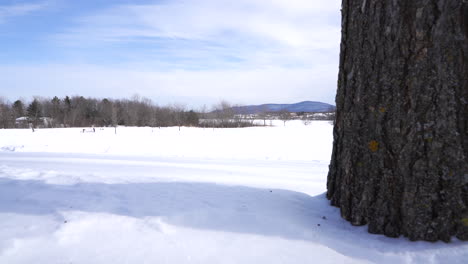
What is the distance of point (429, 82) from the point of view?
1.89 m

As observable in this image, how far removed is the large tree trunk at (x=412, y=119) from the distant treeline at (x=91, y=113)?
5810 centimetres

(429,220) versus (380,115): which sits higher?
(380,115)

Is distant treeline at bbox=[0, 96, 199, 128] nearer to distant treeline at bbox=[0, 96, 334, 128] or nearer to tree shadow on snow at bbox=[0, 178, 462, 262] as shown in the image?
distant treeline at bbox=[0, 96, 334, 128]

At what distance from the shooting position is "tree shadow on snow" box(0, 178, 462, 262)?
2.00 m

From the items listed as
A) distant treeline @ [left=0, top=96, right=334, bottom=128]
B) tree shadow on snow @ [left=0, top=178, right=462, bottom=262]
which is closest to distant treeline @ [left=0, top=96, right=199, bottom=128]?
distant treeline @ [left=0, top=96, right=334, bottom=128]

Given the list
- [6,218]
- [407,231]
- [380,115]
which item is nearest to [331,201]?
[407,231]

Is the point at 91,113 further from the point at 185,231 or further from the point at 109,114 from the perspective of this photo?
the point at 185,231

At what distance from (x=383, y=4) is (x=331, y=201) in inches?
71.6

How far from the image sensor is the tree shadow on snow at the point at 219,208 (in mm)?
2002

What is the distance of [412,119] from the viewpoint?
6.35 feet

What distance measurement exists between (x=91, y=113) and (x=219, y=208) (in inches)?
2810

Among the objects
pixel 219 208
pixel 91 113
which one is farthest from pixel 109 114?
pixel 219 208

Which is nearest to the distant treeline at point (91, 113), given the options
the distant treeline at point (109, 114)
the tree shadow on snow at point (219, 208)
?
the distant treeline at point (109, 114)

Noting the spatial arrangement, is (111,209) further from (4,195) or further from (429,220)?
(429,220)
